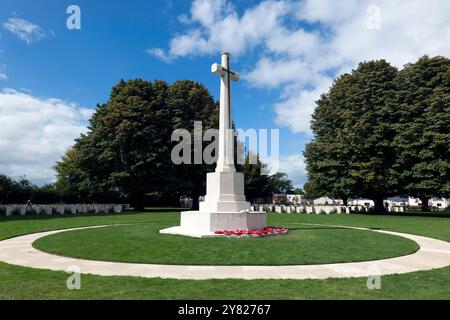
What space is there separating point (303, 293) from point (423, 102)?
3395cm

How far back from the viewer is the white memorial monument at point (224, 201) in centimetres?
1538

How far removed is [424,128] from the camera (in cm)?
3319

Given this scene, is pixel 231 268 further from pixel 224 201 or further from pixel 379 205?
pixel 379 205

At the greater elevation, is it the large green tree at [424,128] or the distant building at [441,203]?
the large green tree at [424,128]

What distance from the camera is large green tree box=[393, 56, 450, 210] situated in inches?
1253

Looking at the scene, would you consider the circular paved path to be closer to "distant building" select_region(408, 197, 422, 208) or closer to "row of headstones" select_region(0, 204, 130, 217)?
"row of headstones" select_region(0, 204, 130, 217)

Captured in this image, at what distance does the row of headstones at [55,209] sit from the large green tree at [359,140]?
2219 centimetres

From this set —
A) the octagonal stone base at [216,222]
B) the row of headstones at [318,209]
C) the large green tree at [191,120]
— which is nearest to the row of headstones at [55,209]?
the large green tree at [191,120]

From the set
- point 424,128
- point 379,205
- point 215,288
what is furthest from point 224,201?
point 379,205

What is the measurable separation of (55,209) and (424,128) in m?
35.6

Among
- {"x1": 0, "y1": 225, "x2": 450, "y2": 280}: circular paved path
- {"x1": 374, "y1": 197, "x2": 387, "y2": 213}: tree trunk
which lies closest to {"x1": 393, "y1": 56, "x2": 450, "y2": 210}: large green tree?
{"x1": 374, "y1": 197, "x2": 387, "y2": 213}: tree trunk

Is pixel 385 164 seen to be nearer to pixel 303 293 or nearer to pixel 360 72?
pixel 360 72

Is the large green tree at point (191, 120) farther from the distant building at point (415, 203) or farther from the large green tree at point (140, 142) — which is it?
the distant building at point (415, 203)
